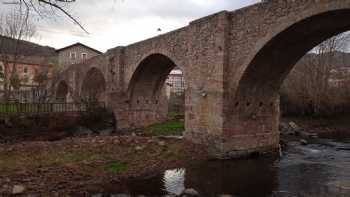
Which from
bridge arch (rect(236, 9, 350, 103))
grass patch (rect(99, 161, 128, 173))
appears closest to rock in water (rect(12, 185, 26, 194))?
grass patch (rect(99, 161, 128, 173))

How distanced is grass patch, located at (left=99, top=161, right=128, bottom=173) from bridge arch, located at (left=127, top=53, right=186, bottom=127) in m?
9.20

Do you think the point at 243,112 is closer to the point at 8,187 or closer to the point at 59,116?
the point at 8,187

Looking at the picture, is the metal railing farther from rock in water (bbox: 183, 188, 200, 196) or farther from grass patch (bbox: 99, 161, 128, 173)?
rock in water (bbox: 183, 188, 200, 196)

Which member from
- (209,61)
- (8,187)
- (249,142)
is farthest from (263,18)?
(8,187)

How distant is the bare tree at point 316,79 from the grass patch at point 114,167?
18640 millimetres

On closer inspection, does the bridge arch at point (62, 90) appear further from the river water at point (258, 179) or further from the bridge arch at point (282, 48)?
the river water at point (258, 179)

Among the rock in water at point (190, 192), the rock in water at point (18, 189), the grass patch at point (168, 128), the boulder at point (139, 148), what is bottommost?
the rock in water at point (190, 192)

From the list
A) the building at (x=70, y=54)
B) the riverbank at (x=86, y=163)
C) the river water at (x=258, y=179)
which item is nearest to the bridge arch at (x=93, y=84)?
the riverbank at (x=86, y=163)

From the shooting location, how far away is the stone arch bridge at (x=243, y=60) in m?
9.59

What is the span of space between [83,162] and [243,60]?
6.76m

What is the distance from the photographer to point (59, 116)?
719 inches

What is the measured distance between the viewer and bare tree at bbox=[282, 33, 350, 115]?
2459cm

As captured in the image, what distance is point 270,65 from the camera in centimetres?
1187

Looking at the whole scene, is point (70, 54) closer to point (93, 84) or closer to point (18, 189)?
point (93, 84)
